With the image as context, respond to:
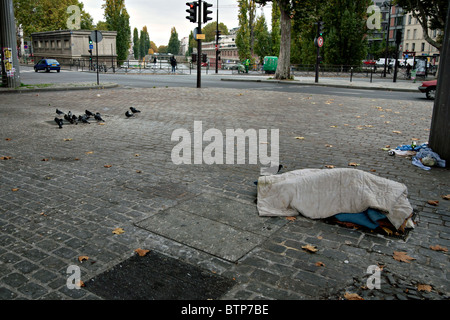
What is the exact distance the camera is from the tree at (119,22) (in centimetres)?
6153

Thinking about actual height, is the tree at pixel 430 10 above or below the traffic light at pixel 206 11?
above

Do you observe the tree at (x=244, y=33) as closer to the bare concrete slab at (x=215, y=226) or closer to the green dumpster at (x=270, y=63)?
the green dumpster at (x=270, y=63)

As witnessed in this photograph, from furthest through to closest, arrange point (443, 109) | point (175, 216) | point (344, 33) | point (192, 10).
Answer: point (344, 33) → point (192, 10) → point (443, 109) → point (175, 216)

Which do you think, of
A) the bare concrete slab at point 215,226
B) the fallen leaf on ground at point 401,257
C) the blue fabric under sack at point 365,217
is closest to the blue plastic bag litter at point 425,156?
the blue fabric under sack at point 365,217

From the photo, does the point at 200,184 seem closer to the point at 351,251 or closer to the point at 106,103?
the point at 351,251

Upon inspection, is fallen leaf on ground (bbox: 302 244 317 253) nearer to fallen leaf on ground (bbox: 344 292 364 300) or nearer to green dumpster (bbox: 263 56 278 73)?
fallen leaf on ground (bbox: 344 292 364 300)

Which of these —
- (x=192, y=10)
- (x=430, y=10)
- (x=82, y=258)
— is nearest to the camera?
(x=82, y=258)

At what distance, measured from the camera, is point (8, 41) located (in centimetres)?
1770

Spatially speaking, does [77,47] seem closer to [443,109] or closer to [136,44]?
[443,109]

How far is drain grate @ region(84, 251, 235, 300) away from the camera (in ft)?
9.09

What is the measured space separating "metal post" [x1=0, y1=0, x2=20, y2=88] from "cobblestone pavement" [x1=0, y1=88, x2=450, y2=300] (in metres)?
10.4

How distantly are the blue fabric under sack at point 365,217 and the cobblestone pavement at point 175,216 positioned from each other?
134mm

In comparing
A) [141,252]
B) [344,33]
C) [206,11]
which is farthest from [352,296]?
[344,33]

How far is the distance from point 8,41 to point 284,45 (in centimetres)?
1919
